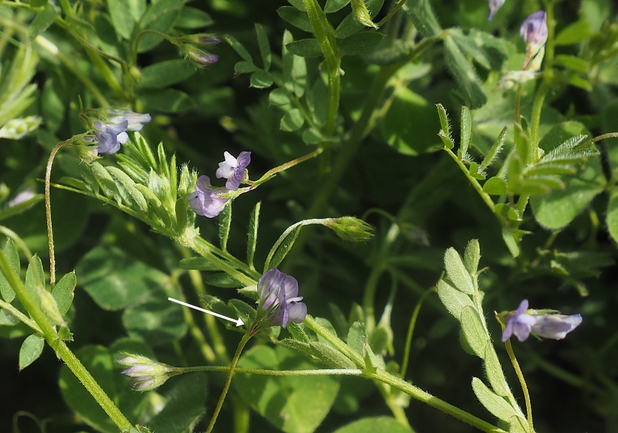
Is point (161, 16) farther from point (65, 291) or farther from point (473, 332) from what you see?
point (473, 332)

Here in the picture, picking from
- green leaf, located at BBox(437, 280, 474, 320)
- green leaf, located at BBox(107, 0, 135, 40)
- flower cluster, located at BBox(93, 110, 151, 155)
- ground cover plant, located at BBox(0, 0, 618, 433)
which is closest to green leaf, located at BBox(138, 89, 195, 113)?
ground cover plant, located at BBox(0, 0, 618, 433)

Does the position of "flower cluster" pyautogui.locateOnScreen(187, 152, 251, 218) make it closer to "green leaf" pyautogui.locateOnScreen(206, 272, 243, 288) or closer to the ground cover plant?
the ground cover plant

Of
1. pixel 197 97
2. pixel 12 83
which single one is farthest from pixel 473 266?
pixel 197 97

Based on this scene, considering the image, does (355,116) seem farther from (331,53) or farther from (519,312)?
(519,312)

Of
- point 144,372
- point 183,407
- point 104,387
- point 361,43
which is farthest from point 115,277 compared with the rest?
point 361,43

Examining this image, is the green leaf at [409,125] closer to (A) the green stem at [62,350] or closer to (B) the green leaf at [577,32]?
(B) the green leaf at [577,32]

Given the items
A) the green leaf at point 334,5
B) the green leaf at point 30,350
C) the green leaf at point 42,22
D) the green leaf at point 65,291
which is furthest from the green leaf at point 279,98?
the green leaf at point 30,350

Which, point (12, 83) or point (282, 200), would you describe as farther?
point (282, 200)
